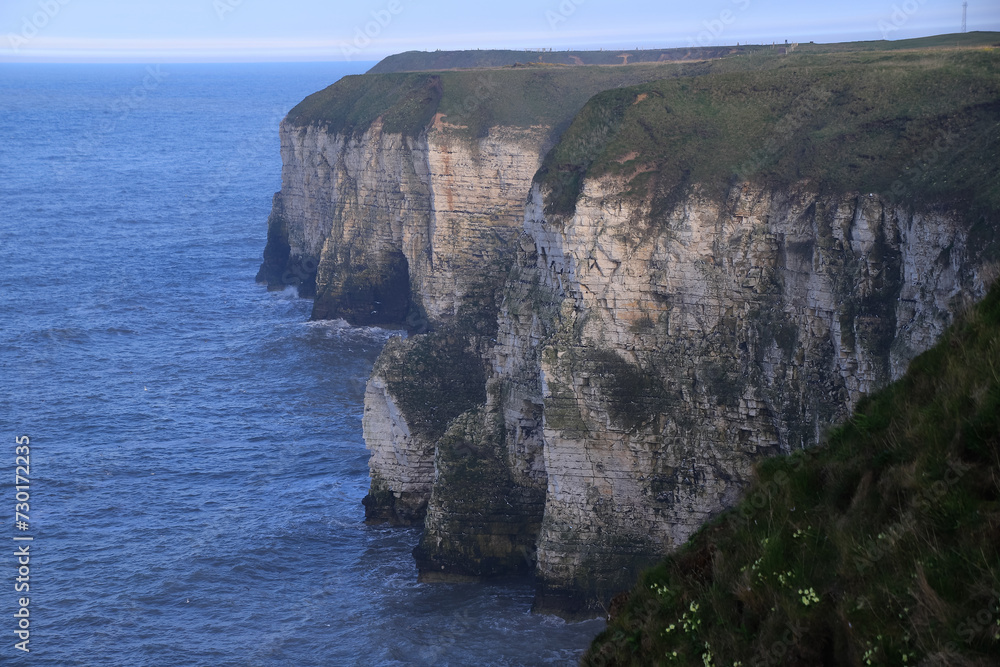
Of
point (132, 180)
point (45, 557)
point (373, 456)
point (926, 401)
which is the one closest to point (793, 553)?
point (926, 401)

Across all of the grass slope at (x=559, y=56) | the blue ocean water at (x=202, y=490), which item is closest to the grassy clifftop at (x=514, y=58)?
the grass slope at (x=559, y=56)

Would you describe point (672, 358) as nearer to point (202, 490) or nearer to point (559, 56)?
point (202, 490)

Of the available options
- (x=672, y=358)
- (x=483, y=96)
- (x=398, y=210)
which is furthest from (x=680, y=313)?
(x=483, y=96)

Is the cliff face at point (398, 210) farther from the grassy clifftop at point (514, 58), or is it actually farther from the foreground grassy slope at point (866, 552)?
the foreground grassy slope at point (866, 552)

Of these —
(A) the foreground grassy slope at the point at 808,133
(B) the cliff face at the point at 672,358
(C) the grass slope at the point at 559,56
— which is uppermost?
(C) the grass slope at the point at 559,56

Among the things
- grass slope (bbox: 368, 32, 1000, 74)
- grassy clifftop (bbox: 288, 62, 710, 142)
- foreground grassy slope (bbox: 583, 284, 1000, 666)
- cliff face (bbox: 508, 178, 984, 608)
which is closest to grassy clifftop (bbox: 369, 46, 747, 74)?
grass slope (bbox: 368, 32, 1000, 74)
